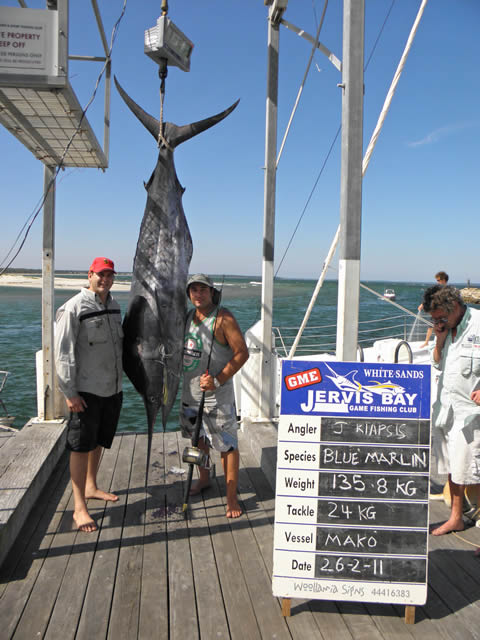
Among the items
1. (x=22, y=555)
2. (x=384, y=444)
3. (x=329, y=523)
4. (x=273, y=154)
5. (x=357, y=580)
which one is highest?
(x=273, y=154)

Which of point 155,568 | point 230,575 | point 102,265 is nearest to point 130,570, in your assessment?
point 155,568

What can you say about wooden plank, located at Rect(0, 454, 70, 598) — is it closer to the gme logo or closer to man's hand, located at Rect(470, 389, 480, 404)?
the gme logo

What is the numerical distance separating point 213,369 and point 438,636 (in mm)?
1648

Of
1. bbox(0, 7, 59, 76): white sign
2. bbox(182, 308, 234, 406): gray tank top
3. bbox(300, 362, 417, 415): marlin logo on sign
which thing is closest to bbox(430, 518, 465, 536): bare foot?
bbox(300, 362, 417, 415): marlin logo on sign

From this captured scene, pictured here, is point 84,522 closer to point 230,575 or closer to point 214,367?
point 230,575

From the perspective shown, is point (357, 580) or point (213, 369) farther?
point (213, 369)

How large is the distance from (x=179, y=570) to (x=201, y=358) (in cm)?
113

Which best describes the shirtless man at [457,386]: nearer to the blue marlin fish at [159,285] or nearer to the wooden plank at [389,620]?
the wooden plank at [389,620]

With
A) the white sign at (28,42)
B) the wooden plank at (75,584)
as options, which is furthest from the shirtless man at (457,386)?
the white sign at (28,42)

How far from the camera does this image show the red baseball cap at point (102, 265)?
2691 mm

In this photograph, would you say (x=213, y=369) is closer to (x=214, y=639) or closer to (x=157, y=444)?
(x=214, y=639)

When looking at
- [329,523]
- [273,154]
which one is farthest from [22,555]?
[273,154]

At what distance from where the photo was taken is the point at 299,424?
2074 millimetres

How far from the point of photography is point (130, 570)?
2.30m
